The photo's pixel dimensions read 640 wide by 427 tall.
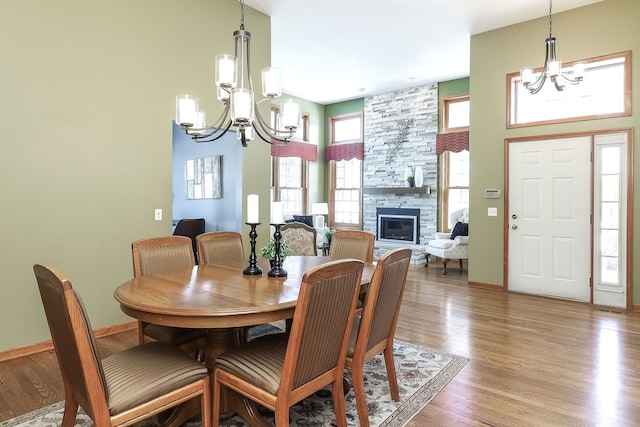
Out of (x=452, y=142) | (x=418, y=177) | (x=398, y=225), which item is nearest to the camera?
(x=452, y=142)

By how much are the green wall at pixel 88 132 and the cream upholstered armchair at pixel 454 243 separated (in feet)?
14.1

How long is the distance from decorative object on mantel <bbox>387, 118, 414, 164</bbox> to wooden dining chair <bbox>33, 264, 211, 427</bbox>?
22.3ft

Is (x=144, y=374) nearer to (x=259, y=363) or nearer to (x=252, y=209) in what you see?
(x=259, y=363)

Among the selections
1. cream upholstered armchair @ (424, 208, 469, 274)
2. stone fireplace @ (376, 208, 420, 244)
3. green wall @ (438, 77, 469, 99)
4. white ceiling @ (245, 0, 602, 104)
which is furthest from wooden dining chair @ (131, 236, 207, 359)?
green wall @ (438, 77, 469, 99)

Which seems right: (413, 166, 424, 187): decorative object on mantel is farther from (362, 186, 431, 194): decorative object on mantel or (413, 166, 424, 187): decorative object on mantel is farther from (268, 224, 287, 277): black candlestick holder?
(268, 224, 287, 277): black candlestick holder

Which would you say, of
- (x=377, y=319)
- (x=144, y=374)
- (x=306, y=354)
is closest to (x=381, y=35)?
(x=377, y=319)

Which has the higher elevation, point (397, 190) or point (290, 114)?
point (290, 114)

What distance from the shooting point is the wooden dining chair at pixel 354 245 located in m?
3.12

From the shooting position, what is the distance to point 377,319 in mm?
2057

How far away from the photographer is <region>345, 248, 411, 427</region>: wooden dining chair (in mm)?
1901

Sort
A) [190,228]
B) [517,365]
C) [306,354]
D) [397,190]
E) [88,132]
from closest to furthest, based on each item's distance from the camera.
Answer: [306,354]
[517,365]
[88,132]
[190,228]
[397,190]

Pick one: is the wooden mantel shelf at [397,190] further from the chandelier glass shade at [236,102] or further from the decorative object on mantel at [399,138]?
the chandelier glass shade at [236,102]

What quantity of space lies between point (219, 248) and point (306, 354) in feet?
5.50

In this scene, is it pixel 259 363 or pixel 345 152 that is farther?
pixel 345 152
